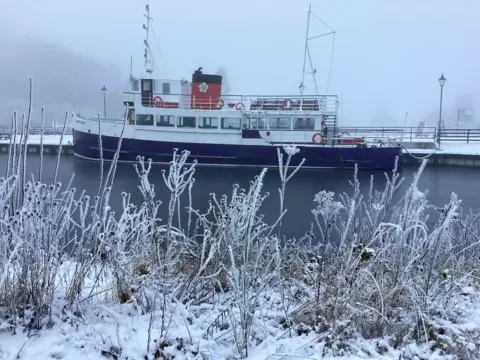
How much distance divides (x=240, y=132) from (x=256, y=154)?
1.38 metres

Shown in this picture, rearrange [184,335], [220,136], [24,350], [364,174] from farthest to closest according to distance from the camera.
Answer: [220,136], [364,174], [184,335], [24,350]

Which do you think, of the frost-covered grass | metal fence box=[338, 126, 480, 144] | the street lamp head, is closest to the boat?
metal fence box=[338, 126, 480, 144]

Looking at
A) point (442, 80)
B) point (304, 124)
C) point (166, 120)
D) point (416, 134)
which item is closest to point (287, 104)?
point (304, 124)

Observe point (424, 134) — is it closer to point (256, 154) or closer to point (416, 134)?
point (416, 134)

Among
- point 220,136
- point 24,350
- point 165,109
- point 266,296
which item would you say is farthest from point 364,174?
point 24,350

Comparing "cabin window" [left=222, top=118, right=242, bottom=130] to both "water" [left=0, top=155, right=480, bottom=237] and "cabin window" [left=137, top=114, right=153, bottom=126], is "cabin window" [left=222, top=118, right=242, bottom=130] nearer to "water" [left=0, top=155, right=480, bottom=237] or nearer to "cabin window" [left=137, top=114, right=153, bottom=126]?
"water" [left=0, top=155, right=480, bottom=237]

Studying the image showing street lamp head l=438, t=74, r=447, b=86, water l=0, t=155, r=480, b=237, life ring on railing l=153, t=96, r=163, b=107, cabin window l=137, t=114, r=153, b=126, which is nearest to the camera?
water l=0, t=155, r=480, b=237

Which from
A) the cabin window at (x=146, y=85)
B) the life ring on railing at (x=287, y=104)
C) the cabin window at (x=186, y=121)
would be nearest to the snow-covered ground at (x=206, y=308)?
the cabin window at (x=186, y=121)

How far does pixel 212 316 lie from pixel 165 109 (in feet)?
63.2

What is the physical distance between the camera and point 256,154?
66.8 ft

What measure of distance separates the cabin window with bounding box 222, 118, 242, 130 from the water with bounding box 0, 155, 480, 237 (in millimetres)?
2323

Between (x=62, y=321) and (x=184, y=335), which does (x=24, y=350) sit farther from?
(x=184, y=335)

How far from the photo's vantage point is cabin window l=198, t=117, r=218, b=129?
67.9 ft

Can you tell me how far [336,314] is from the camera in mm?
2504
